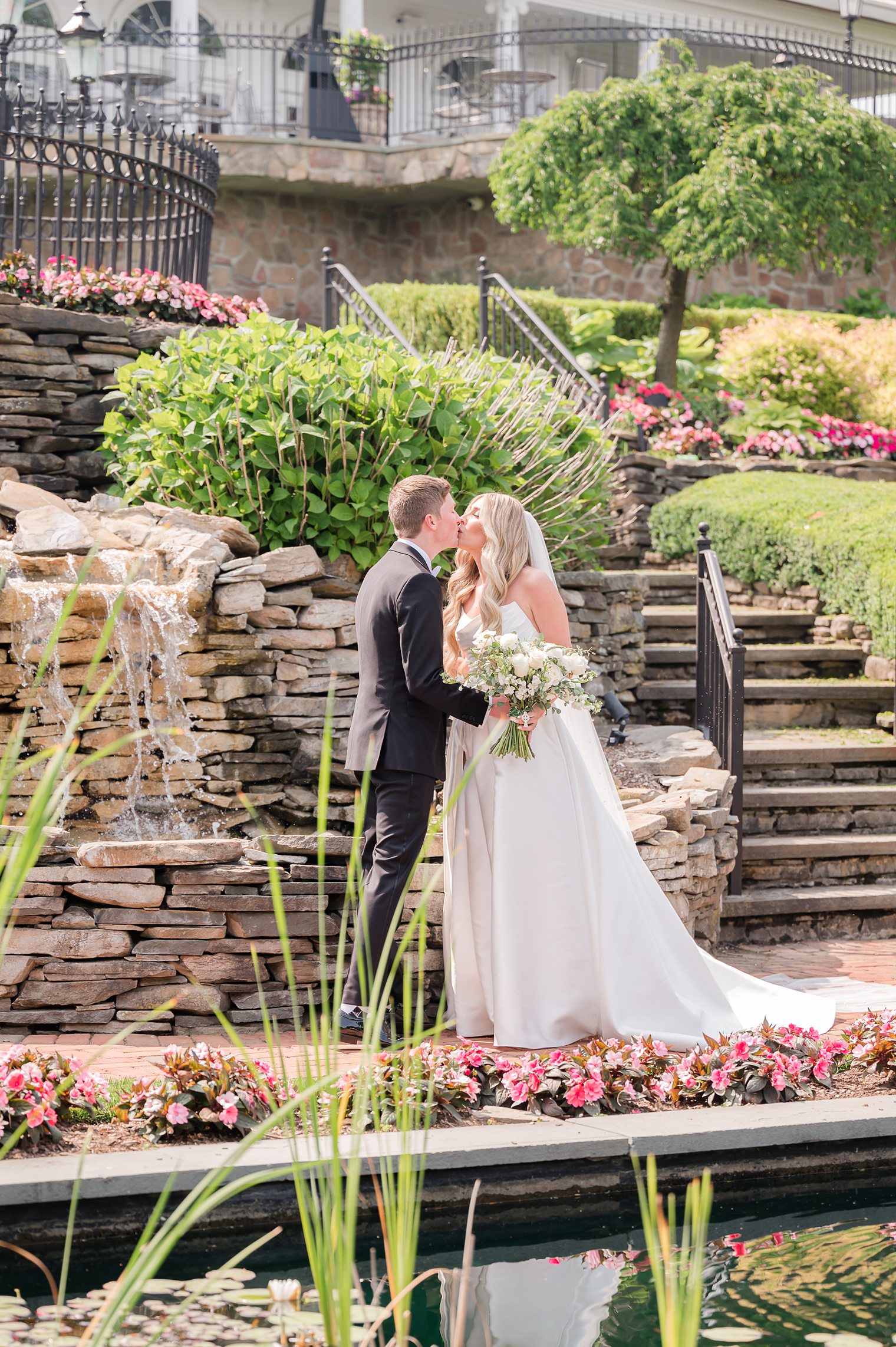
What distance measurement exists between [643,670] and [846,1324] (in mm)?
5605

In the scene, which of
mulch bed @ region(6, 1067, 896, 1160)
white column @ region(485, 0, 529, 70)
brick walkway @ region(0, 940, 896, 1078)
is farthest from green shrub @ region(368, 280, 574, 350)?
mulch bed @ region(6, 1067, 896, 1160)

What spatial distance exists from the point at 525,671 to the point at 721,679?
3018mm

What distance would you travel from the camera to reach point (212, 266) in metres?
17.9

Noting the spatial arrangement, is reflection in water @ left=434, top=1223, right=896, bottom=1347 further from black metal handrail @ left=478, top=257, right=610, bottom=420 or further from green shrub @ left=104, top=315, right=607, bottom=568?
black metal handrail @ left=478, top=257, right=610, bottom=420

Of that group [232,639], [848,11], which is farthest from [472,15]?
[232,639]

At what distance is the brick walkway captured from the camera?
14.5ft

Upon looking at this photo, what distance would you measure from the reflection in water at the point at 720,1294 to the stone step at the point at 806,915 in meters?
3.40

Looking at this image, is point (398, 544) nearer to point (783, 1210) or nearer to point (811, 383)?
point (783, 1210)

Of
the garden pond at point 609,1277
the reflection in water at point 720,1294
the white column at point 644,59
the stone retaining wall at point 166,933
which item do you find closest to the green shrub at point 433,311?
the white column at point 644,59

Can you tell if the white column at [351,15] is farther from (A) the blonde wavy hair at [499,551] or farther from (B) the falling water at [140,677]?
(A) the blonde wavy hair at [499,551]

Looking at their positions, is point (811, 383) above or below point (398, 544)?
above

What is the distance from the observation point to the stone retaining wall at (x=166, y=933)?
481cm

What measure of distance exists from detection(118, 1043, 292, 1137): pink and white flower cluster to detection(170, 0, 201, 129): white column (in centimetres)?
1640

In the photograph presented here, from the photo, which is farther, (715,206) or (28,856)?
(715,206)
